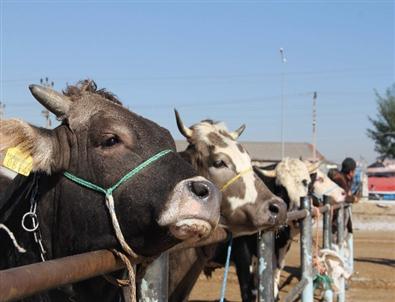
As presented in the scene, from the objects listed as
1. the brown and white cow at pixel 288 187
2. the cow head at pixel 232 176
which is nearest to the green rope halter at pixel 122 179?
the cow head at pixel 232 176

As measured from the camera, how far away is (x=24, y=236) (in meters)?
3.03

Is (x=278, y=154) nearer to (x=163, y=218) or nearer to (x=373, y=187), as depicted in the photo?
(x=373, y=187)

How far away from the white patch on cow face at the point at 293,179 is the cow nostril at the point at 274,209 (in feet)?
11.3

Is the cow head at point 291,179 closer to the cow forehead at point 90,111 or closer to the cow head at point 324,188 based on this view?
the cow head at point 324,188

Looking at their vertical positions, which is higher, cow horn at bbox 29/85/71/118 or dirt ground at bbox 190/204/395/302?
cow horn at bbox 29/85/71/118

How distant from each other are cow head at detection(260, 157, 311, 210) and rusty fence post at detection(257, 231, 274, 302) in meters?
4.35

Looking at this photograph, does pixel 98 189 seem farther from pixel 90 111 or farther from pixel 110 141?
pixel 90 111

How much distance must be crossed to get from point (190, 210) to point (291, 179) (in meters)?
6.77

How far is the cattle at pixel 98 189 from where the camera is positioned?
2.52 m

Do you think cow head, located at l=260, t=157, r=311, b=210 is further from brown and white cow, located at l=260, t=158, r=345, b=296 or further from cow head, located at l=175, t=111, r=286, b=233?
cow head, located at l=175, t=111, r=286, b=233

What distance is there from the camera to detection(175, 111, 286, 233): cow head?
17.6 feet

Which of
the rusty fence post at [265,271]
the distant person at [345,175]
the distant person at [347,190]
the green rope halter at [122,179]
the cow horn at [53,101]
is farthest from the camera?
the distant person at [345,175]

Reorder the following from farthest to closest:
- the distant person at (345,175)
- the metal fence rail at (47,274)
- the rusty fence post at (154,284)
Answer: the distant person at (345,175), the rusty fence post at (154,284), the metal fence rail at (47,274)

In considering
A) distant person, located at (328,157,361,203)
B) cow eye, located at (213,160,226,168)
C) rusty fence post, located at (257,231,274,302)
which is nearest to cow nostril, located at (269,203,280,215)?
cow eye, located at (213,160,226,168)
